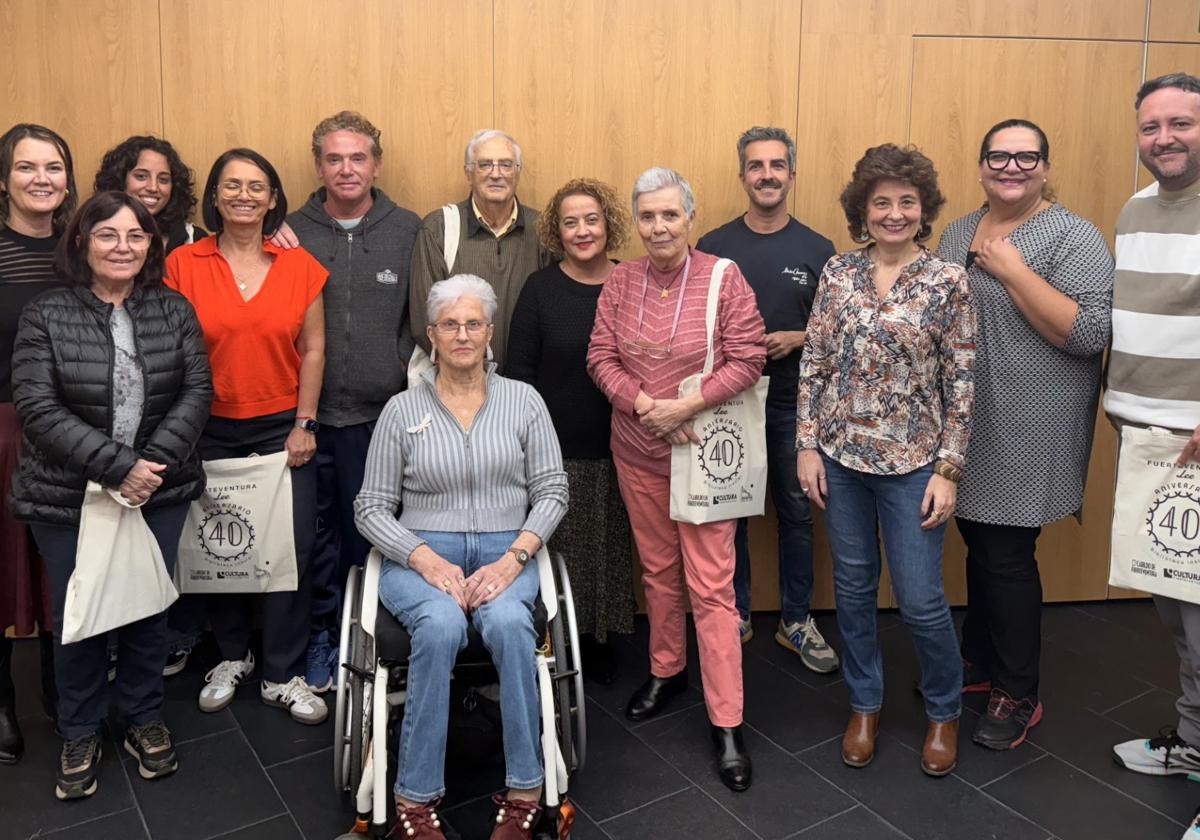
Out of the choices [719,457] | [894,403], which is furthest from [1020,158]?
[719,457]

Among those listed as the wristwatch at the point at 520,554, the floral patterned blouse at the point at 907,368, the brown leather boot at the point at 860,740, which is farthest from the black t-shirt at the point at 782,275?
the wristwatch at the point at 520,554

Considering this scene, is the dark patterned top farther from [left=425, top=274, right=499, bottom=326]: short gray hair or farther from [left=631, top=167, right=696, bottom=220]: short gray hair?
[left=425, top=274, right=499, bottom=326]: short gray hair

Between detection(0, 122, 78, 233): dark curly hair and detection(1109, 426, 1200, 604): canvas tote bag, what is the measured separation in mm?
2913

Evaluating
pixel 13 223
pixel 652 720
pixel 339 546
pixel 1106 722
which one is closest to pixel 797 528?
pixel 652 720

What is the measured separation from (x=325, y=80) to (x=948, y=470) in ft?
8.08

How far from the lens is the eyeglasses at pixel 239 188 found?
2869 mm

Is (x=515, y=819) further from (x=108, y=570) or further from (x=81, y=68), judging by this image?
(x=81, y=68)

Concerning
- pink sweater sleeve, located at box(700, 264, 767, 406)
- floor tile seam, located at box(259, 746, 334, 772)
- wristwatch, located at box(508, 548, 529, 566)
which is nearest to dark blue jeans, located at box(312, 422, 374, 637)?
floor tile seam, located at box(259, 746, 334, 772)

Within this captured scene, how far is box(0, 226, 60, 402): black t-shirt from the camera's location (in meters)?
2.69

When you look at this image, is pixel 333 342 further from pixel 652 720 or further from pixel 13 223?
pixel 652 720

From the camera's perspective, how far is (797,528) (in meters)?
3.53

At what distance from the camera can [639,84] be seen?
144 inches

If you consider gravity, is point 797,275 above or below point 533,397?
above

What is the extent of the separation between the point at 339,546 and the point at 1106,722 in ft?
8.24
